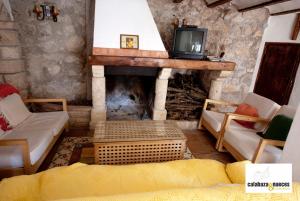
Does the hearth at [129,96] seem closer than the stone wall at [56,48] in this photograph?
No

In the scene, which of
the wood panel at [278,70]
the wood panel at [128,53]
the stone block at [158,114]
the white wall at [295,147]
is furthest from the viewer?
the wood panel at [278,70]

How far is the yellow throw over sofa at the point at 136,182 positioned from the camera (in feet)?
2.97

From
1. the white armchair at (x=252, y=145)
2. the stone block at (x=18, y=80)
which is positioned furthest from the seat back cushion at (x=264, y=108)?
the stone block at (x=18, y=80)

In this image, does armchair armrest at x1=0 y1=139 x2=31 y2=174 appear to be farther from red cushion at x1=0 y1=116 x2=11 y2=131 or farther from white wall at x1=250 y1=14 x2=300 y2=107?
white wall at x1=250 y1=14 x2=300 y2=107

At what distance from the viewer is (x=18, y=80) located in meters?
2.87

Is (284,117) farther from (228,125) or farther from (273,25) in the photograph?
(273,25)

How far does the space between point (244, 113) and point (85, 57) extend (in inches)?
108

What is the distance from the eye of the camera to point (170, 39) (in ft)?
11.4

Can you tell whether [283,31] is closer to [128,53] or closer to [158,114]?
[158,114]

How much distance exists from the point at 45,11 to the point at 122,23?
1.27 meters

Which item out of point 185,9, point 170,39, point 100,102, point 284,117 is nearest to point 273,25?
point 185,9

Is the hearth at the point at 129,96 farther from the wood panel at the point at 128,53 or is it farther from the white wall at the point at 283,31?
→ the white wall at the point at 283,31

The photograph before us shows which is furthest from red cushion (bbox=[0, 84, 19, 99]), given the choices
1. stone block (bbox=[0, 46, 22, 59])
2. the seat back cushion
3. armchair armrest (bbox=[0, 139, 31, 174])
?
the seat back cushion

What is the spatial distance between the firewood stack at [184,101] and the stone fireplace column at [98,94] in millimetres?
1177
